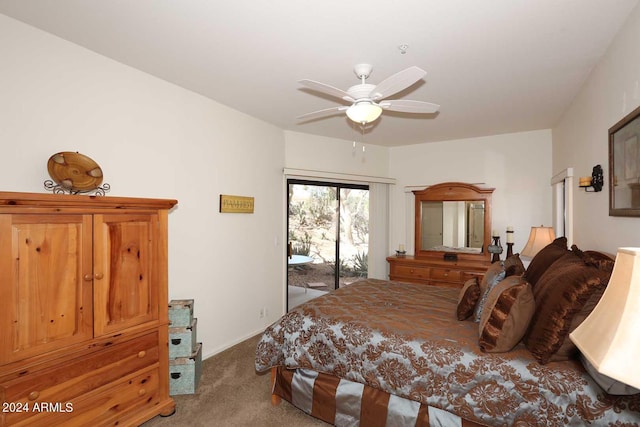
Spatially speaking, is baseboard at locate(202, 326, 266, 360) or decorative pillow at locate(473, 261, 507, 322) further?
baseboard at locate(202, 326, 266, 360)

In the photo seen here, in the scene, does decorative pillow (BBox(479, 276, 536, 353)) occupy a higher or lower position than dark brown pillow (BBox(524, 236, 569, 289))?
lower

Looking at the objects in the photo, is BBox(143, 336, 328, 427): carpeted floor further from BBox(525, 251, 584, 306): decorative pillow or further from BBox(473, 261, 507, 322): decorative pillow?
BBox(525, 251, 584, 306): decorative pillow

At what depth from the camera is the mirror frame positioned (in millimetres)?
4551

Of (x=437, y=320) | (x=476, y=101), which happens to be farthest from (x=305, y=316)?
(x=476, y=101)

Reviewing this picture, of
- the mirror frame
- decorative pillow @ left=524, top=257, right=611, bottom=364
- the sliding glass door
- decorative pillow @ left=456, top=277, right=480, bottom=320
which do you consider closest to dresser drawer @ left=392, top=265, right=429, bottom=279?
the mirror frame

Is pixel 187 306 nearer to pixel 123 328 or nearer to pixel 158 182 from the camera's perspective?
pixel 123 328

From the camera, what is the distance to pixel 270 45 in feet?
7.12

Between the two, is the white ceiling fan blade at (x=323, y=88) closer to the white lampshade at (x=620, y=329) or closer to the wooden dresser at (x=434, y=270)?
the white lampshade at (x=620, y=329)

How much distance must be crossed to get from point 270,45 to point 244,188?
74.1 inches

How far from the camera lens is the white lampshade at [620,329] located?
747 mm

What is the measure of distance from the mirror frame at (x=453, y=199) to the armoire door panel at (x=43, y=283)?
14.3 ft

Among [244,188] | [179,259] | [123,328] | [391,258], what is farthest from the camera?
[391,258]

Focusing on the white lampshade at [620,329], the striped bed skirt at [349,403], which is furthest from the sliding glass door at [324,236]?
the white lampshade at [620,329]

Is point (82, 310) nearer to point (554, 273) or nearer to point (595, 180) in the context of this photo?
point (554, 273)
